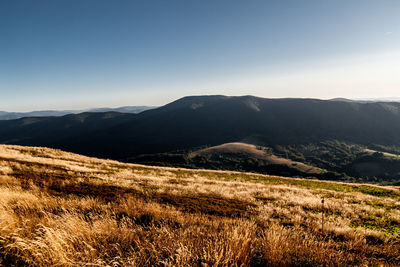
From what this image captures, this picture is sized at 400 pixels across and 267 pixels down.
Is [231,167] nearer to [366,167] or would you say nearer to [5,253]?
[366,167]

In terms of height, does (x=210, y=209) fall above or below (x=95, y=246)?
below

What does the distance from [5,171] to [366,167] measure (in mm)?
195590

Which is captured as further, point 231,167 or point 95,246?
point 231,167

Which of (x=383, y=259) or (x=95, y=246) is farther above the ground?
(x=95, y=246)

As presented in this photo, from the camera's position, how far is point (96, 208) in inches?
233

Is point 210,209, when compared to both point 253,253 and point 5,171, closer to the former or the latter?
point 253,253

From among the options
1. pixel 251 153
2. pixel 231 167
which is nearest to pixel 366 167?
pixel 251 153

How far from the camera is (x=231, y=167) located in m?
140

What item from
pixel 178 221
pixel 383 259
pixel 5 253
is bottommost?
pixel 383 259

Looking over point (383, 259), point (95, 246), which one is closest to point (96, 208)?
point (95, 246)

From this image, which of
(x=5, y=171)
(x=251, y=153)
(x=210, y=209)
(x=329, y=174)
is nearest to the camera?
(x=210, y=209)

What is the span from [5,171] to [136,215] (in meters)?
10.5

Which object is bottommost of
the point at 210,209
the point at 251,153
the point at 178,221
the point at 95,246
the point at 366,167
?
the point at 366,167

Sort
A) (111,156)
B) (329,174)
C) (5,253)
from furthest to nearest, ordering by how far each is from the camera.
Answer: (111,156)
(329,174)
(5,253)
